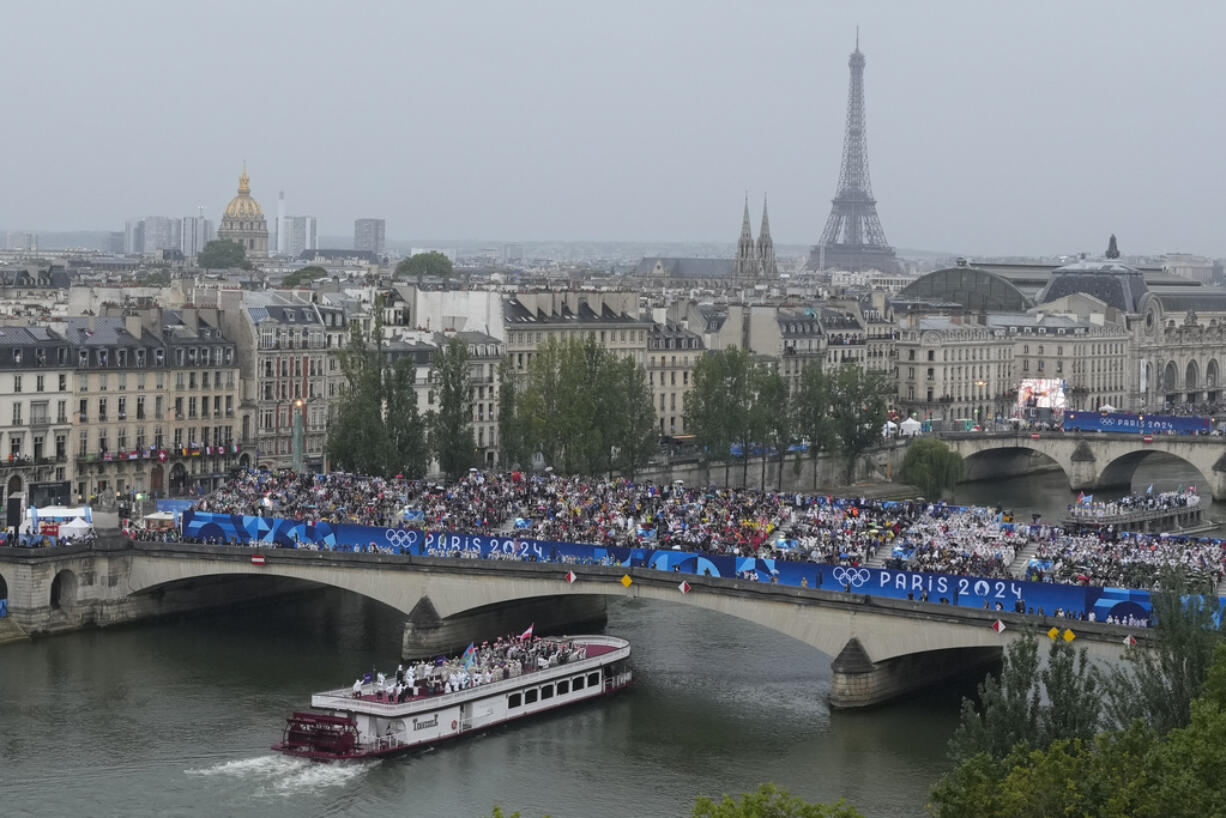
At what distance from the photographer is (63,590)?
71750 millimetres

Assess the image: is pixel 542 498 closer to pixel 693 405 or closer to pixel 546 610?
pixel 546 610

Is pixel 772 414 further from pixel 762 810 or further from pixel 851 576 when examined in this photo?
pixel 762 810

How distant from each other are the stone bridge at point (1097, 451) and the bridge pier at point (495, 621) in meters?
51.7

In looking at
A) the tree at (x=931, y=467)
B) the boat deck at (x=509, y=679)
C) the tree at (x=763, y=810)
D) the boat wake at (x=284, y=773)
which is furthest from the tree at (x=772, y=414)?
the tree at (x=763, y=810)

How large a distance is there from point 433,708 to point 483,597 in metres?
9.30

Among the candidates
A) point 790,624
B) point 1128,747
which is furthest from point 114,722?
point 1128,747

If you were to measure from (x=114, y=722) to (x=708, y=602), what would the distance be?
617 inches

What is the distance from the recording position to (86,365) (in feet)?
300

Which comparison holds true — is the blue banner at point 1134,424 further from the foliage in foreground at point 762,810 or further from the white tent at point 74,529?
the foliage in foreground at point 762,810

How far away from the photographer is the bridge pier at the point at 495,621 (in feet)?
221

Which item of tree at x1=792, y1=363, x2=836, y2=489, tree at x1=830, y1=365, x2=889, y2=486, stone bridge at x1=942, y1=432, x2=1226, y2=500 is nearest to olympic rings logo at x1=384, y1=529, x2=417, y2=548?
tree at x1=792, y1=363, x2=836, y2=489

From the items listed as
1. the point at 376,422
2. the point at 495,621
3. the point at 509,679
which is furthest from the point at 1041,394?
the point at 509,679

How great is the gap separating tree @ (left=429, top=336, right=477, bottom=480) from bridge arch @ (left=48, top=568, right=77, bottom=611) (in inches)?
854

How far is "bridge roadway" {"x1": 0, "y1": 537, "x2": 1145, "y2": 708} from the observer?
6012 cm
